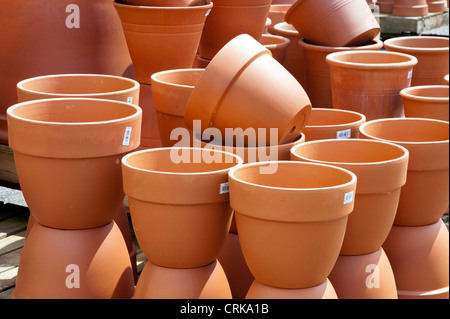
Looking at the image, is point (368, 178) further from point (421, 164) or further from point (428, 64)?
point (428, 64)

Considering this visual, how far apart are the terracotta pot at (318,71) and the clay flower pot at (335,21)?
0.06 m

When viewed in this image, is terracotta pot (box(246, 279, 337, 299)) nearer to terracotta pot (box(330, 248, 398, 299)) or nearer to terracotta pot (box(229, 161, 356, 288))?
terracotta pot (box(229, 161, 356, 288))

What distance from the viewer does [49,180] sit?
7.22 feet

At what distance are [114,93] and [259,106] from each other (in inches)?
20.4

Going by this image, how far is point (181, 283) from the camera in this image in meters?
2.09

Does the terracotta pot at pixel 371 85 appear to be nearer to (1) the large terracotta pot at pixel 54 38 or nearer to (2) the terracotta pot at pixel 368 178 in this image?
(2) the terracotta pot at pixel 368 178

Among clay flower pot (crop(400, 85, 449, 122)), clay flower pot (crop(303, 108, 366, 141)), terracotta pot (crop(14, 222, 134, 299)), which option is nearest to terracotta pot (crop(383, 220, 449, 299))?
clay flower pot (crop(303, 108, 366, 141))

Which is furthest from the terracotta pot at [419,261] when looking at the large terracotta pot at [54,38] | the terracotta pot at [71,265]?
the large terracotta pot at [54,38]

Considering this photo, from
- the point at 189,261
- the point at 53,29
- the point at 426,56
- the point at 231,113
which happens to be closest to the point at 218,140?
the point at 231,113

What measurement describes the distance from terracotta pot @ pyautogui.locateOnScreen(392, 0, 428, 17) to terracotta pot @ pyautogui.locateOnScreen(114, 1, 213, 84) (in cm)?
419

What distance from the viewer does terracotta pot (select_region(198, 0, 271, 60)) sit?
3.28m

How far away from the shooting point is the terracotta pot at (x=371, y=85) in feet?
9.54

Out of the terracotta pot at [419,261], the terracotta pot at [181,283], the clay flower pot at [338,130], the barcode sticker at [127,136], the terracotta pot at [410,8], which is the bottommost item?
the terracotta pot at [419,261]

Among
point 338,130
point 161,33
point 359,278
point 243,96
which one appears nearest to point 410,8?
point 161,33
